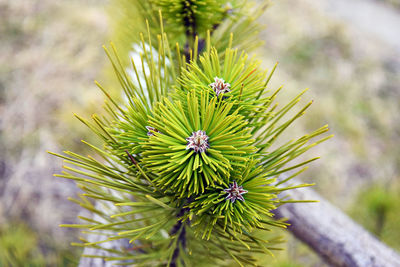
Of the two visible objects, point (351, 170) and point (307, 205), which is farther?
point (351, 170)

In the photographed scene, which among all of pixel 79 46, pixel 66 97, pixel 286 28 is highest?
pixel 286 28

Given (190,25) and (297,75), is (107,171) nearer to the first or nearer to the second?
(190,25)

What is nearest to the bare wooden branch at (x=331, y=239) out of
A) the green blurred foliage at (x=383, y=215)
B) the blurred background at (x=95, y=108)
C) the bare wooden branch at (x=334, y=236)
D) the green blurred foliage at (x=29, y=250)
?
the bare wooden branch at (x=334, y=236)

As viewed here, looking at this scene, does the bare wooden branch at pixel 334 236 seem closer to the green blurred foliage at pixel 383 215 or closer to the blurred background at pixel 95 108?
the blurred background at pixel 95 108

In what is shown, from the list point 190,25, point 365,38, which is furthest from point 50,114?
point 365,38

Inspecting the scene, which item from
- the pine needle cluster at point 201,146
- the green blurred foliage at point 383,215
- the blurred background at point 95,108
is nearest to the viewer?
the pine needle cluster at point 201,146

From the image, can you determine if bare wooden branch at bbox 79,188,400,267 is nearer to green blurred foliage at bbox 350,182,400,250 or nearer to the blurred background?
the blurred background

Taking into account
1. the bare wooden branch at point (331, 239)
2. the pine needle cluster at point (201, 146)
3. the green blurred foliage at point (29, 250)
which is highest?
the pine needle cluster at point (201, 146)
